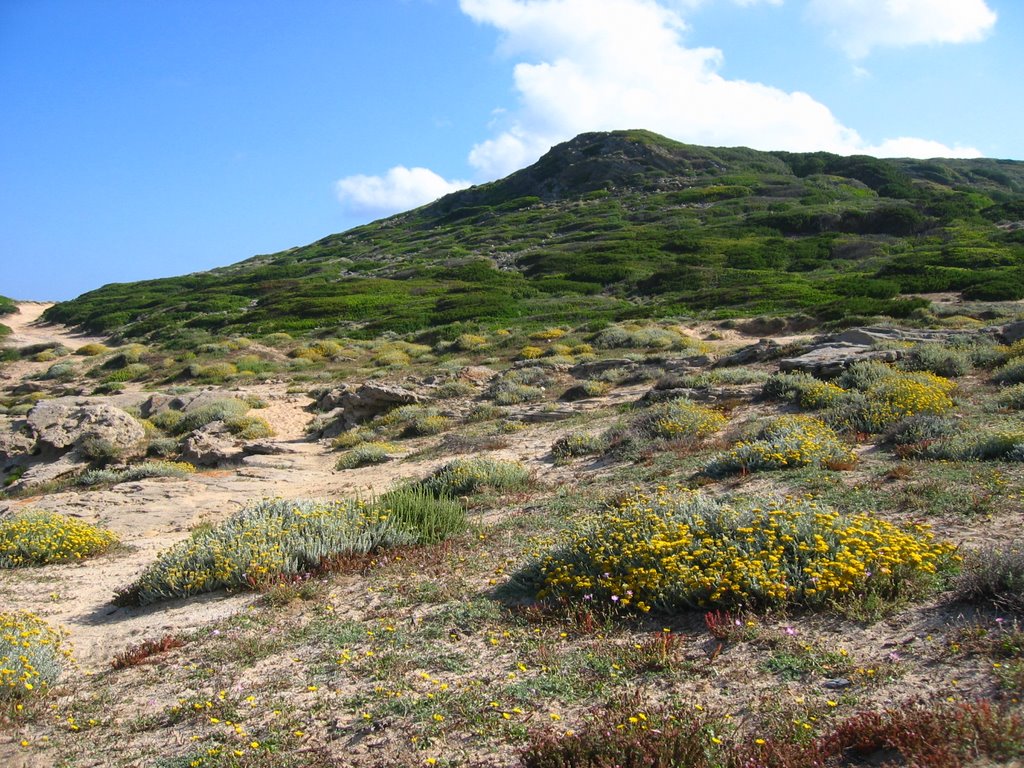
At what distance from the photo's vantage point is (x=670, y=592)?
5.07 m

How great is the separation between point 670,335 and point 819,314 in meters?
5.43

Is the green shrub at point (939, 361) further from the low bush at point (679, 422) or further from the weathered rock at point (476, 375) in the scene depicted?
the weathered rock at point (476, 375)

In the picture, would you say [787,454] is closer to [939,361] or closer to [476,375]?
[939,361]

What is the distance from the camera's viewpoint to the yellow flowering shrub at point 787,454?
8547 mm

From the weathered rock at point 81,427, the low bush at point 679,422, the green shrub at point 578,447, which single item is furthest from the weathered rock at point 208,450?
the low bush at point 679,422

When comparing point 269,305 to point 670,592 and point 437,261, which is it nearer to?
point 437,261

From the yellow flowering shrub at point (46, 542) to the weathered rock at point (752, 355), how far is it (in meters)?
14.5

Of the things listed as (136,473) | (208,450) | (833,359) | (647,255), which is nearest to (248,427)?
(208,450)

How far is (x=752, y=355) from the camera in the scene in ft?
61.2

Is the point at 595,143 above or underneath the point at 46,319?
above

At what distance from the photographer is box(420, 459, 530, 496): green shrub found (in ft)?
32.8

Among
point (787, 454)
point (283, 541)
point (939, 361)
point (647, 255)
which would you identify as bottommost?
point (787, 454)

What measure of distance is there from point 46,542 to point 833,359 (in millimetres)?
13799

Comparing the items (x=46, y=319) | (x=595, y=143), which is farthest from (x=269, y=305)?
(x=595, y=143)
